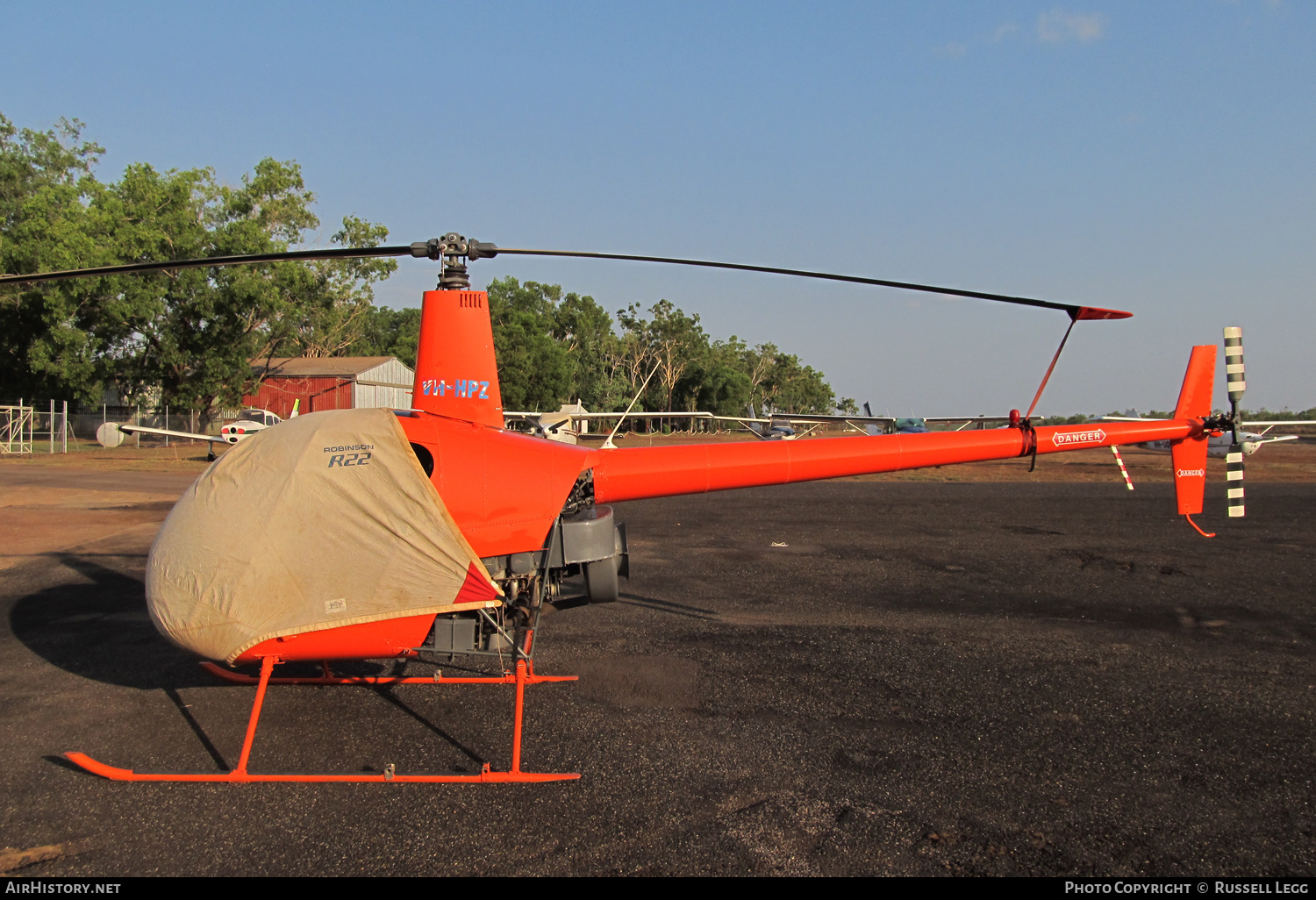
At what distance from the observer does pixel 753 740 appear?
17.1ft

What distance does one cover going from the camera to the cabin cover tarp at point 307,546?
485 centimetres

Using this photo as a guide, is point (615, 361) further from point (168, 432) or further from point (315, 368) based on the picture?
point (168, 432)

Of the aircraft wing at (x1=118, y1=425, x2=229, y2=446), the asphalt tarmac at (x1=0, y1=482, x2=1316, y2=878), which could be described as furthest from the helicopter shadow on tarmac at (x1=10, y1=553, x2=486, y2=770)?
the aircraft wing at (x1=118, y1=425, x2=229, y2=446)

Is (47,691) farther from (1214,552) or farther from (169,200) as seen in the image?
(169,200)

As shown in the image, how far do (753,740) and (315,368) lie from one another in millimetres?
51932

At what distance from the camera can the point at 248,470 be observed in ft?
16.5

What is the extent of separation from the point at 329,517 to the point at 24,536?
1209cm

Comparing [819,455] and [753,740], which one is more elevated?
[819,455]

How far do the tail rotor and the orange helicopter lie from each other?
0.24 metres

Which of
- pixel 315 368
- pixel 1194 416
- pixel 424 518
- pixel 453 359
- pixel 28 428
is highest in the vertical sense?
pixel 315 368

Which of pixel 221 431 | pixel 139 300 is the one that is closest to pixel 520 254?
pixel 221 431

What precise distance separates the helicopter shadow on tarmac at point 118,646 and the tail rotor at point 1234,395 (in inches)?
268

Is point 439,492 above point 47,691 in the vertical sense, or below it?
above
